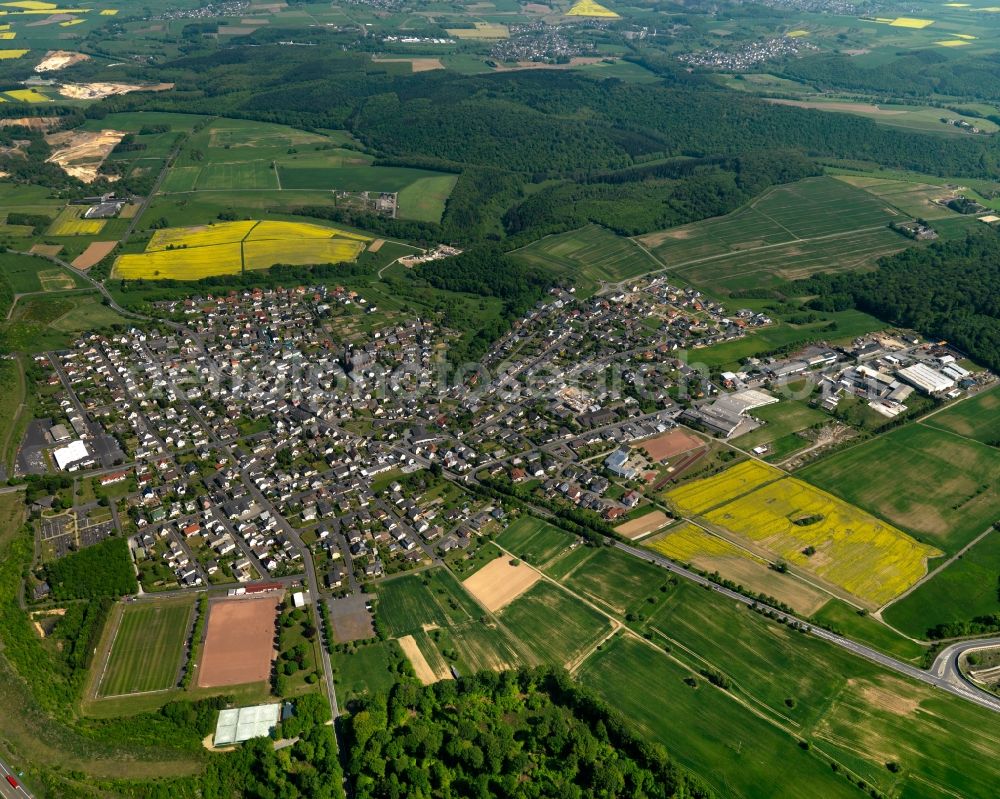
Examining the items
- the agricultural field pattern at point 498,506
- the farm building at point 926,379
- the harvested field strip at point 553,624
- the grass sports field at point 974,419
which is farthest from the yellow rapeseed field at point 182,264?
the grass sports field at point 974,419

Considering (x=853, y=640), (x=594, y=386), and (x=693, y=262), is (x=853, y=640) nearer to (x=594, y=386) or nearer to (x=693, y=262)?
(x=594, y=386)

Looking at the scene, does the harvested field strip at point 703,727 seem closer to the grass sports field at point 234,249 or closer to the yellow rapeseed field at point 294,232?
the grass sports field at point 234,249

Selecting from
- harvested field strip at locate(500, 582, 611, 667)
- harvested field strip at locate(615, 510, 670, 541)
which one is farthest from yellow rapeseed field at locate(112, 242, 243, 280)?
harvested field strip at locate(500, 582, 611, 667)

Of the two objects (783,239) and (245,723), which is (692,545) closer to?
(245,723)

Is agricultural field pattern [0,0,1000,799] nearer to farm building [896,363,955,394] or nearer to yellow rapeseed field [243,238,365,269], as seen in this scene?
farm building [896,363,955,394]

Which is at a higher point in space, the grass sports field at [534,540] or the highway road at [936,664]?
the grass sports field at [534,540]

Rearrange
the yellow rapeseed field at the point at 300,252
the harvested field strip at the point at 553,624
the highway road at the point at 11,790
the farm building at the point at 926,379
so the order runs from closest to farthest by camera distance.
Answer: the highway road at the point at 11,790, the harvested field strip at the point at 553,624, the farm building at the point at 926,379, the yellow rapeseed field at the point at 300,252

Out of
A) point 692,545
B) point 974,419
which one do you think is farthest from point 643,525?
point 974,419
